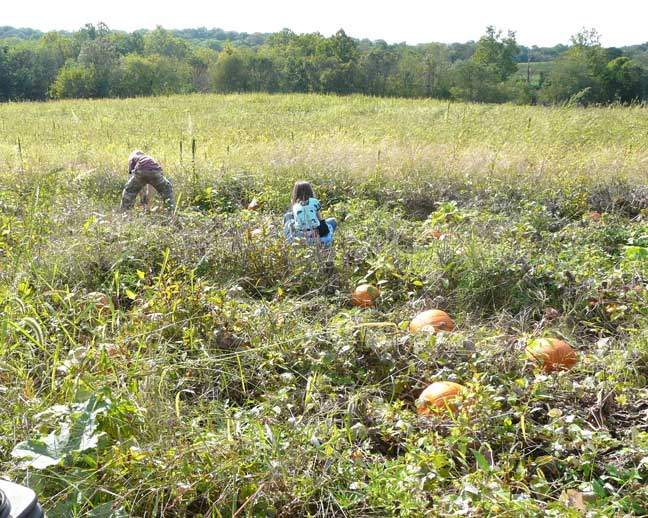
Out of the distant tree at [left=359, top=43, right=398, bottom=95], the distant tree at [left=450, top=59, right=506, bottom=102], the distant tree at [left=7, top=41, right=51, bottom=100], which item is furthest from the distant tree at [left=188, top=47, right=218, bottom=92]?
the distant tree at [left=450, top=59, right=506, bottom=102]

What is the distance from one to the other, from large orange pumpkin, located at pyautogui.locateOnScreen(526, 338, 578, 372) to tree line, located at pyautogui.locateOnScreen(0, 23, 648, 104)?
1431 inches

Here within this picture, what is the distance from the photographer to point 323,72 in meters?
56.5

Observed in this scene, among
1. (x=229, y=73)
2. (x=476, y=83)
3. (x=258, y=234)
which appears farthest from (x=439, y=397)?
(x=229, y=73)

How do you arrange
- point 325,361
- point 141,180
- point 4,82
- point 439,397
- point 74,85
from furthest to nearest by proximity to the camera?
point 4,82
point 74,85
point 141,180
point 325,361
point 439,397

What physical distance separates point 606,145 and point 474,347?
25.0 ft

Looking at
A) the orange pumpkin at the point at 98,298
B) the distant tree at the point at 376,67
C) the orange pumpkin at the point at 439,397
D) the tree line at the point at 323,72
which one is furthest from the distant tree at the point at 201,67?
the orange pumpkin at the point at 439,397

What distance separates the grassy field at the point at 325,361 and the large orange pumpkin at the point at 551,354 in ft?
0.29

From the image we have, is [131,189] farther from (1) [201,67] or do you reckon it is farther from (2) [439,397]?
(1) [201,67]

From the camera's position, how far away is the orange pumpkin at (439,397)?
2.55m

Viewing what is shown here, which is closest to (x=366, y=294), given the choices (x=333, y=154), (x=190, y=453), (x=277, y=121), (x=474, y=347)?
(x=474, y=347)

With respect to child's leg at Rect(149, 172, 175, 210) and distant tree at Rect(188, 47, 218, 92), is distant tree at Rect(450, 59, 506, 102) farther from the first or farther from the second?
child's leg at Rect(149, 172, 175, 210)

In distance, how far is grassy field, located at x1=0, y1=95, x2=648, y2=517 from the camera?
2.04m

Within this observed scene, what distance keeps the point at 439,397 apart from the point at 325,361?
0.62 metres

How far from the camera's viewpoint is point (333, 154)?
7.93 m
